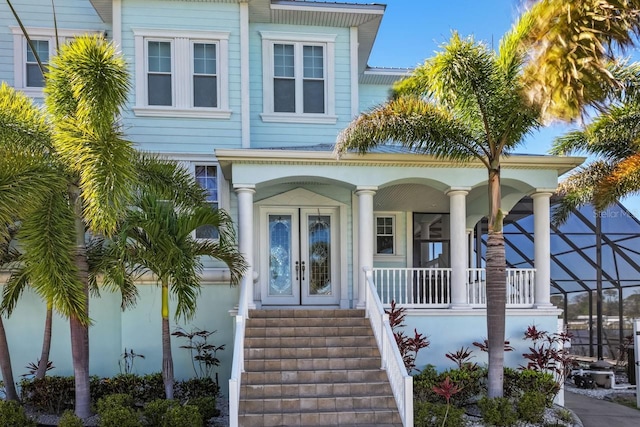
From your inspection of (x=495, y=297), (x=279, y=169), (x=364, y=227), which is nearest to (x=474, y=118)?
(x=364, y=227)

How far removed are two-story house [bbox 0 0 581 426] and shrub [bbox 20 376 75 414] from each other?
1.27m

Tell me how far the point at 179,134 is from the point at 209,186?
4.47 feet

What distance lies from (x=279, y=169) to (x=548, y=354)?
6.19m

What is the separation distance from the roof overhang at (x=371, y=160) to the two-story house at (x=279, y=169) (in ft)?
0.10

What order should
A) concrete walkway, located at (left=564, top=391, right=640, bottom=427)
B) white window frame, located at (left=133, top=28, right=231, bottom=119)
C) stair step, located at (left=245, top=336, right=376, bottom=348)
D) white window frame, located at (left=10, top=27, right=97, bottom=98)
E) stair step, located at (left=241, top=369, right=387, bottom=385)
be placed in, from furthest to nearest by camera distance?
white window frame, located at (left=10, top=27, right=97, bottom=98) → white window frame, located at (left=133, top=28, right=231, bottom=119) → concrete walkway, located at (left=564, top=391, right=640, bottom=427) → stair step, located at (left=245, top=336, right=376, bottom=348) → stair step, located at (left=241, top=369, right=387, bottom=385)

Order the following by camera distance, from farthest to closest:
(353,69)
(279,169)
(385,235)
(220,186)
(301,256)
Result: 1. (385,235)
2. (353,69)
3. (301,256)
4. (220,186)
5. (279,169)

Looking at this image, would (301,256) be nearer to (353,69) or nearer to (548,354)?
(353,69)

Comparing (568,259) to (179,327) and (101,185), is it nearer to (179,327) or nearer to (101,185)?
(179,327)

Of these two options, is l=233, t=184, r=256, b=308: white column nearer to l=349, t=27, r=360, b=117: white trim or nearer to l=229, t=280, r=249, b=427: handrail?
l=229, t=280, r=249, b=427: handrail

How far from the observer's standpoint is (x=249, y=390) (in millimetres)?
8594

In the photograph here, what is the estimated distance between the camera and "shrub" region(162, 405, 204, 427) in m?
7.80

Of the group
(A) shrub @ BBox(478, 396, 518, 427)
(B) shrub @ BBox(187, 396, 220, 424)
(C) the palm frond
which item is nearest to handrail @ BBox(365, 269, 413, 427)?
(A) shrub @ BBox(478, 396, 518, 427)

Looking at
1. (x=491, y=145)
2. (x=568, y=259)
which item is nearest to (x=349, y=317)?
(x=491, y=145)

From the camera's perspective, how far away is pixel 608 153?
12.2 m
